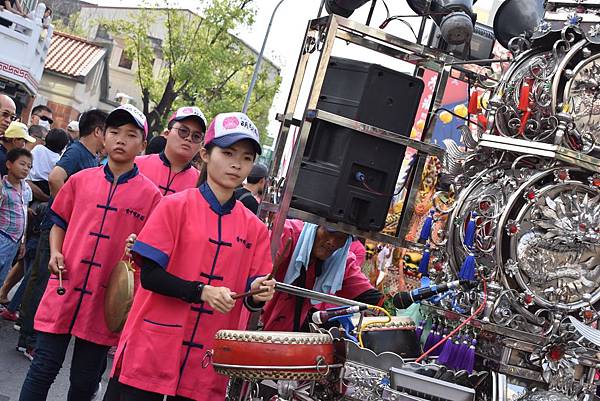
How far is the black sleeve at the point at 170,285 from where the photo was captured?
392 centimetres

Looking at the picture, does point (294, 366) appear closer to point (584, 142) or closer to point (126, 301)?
point (126, 301)

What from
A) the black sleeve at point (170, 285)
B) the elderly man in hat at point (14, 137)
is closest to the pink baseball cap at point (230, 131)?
the black sleeve at point (170, 285)

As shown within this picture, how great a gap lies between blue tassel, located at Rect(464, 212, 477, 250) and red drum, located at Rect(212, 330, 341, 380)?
1.21m

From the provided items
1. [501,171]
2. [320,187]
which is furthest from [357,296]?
[501,171]

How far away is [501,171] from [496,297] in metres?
0.72

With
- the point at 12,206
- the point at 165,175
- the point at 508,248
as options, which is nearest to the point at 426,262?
the point at 508,248

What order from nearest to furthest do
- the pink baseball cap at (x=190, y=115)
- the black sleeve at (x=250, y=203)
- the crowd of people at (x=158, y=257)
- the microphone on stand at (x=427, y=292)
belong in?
1. the crowd of people at (x=158, y=257)
2. the microphone on stand at (x=427, y=292)
3. the pink baseball cap at (x=190, y=115)
4. the black sleeve at (x=250, y=203)

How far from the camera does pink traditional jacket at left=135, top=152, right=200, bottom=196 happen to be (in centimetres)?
598

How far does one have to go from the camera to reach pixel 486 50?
6.79 m

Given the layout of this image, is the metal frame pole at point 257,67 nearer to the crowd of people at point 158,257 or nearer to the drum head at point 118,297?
the crowd of people at point 158,257

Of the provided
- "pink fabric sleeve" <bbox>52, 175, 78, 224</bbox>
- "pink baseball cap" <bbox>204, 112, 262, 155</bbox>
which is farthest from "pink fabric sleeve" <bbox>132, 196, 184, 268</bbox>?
"pink fabric sleeve" <bbox>52, 175, 78, 224</bbox>

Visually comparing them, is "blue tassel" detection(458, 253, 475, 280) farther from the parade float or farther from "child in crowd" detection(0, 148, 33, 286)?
"child in crowd" detection(0, 148, 33, 286)

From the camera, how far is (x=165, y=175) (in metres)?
6.00

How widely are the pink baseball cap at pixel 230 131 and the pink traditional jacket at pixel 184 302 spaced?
0.77 ft
